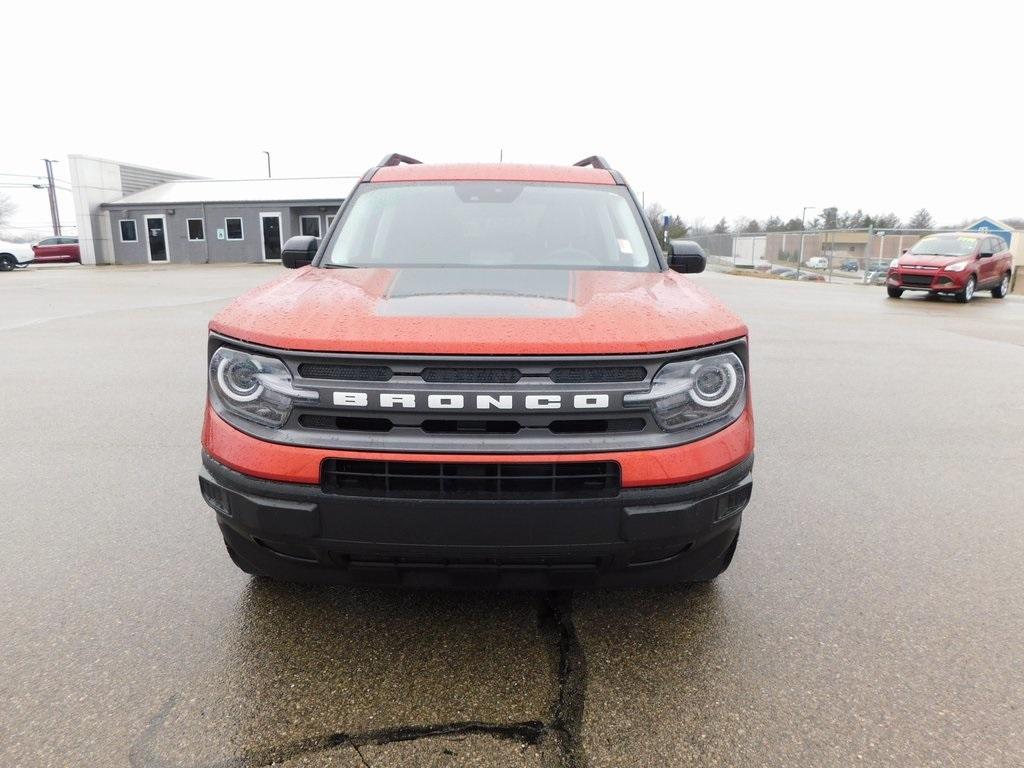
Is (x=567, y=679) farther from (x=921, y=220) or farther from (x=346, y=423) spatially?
(x=921, y=220)

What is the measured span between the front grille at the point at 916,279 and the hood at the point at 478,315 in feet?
53.5

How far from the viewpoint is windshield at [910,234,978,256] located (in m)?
16.6

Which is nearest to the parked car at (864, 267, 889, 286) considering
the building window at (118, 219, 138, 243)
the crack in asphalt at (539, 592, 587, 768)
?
the crack in asphalt at (539, 592, 587, 768)

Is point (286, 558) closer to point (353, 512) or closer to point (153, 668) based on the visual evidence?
point (353, 512)

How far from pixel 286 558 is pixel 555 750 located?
1.01 metres

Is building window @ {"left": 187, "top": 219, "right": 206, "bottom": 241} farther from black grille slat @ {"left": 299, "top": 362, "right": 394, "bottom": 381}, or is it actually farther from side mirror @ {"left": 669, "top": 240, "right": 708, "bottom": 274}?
black grille slat @ {"left": 299, "top": 362, "right": 394, "bottom": 381}

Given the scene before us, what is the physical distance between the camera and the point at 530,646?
250 cm

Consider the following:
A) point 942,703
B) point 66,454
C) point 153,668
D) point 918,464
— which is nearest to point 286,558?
point 153,668

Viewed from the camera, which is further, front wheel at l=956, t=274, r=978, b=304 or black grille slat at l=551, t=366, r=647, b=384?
front wheel at l=956, t=274, r=978, b=304

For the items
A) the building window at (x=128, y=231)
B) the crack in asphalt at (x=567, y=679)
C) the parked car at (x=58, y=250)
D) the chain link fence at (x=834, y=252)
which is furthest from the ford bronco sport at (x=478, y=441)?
the parked car at (x=58, y=250)

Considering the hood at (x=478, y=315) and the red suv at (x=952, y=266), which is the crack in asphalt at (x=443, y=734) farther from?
the red suv at (x=952, y=266)

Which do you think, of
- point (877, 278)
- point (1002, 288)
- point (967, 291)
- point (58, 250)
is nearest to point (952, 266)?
point (967, 291)

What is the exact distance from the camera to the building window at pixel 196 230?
125ft

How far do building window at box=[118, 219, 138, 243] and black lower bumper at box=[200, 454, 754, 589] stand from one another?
42565mm
